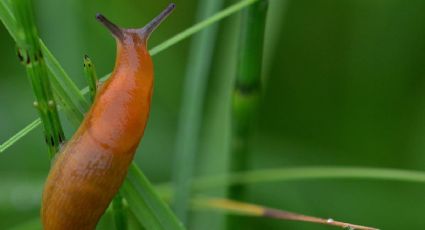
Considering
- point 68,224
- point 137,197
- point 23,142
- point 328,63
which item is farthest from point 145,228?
point 328,63

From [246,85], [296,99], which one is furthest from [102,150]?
[296,99]

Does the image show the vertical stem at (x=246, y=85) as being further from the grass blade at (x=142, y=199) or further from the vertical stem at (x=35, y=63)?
the vertical stem at (x=35, y=63)

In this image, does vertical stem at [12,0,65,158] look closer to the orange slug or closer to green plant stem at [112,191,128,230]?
the orange slug

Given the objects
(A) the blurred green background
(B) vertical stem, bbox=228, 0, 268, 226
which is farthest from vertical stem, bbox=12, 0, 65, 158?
(A) the blurred green background

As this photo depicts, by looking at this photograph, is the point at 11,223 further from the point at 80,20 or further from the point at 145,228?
the point at 145,228

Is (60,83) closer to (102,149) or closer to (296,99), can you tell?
(102,149)

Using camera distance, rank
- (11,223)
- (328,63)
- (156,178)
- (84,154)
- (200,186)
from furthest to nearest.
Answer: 1. (328,63)
2. (156,178)
3. (11,223)
4. (200,186)
5. (84,154)
